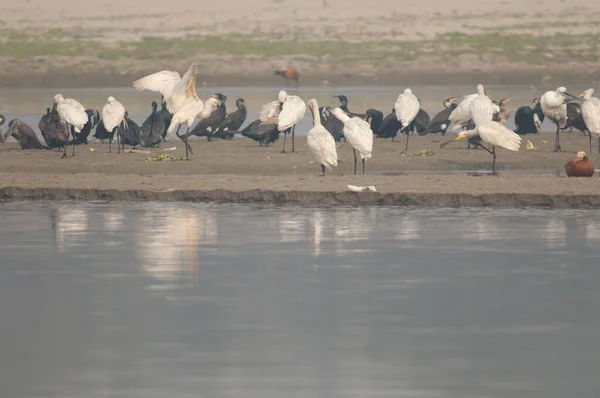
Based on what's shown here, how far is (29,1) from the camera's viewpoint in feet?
271

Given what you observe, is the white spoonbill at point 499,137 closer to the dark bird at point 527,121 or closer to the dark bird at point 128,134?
the dark bird at point 128,134

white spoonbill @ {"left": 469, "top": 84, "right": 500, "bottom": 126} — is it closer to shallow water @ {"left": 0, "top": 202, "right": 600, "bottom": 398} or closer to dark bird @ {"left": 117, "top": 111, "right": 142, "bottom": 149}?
dark bird @ {"left": 117, "top": 111, "right": 142, "bottom": 149}

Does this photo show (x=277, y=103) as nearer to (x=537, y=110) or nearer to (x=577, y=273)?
(x=537, y=110)

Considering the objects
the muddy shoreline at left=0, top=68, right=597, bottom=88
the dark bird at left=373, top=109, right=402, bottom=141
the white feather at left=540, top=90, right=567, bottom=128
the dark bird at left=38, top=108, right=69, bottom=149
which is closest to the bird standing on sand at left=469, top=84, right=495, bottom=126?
the white feather at left=540, top=90, right=567, bottom=128

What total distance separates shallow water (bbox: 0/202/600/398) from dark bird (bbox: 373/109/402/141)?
12.1 m

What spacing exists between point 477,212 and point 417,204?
115cm

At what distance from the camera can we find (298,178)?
2364 cm

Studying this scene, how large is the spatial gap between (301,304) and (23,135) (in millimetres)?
18335

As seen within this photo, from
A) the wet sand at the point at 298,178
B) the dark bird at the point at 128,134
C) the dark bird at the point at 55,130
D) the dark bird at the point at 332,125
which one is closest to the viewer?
the wet sand at the point at 298,178

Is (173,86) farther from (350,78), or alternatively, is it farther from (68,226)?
(350,78)

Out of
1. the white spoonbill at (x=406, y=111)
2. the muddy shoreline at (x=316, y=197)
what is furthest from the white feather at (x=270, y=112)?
the muddy shoreline at (x=316, y=197)

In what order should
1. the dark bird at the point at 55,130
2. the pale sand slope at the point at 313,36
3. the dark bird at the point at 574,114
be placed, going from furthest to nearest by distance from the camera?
the pale sand slope at the point at 313,36
the dark bird at the point at 574,114
the dark bird at the point at 55,130

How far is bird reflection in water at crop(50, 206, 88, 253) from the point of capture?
17656 millimetres

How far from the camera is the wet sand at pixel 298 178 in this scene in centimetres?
2128
